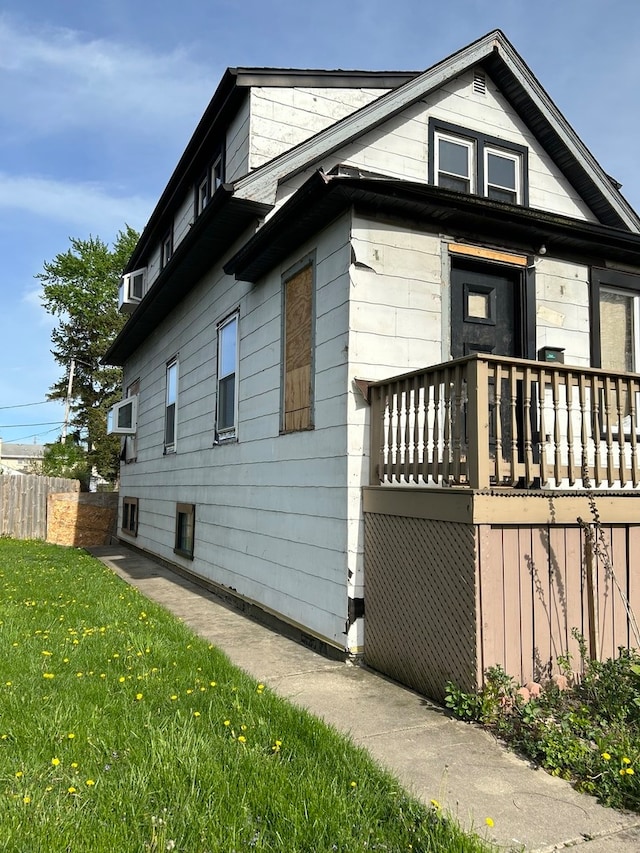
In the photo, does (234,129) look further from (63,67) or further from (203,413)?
(203,413)

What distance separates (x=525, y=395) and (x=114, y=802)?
340 cm

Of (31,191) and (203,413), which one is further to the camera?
(31,191)

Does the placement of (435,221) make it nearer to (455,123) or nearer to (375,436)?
(375,436)

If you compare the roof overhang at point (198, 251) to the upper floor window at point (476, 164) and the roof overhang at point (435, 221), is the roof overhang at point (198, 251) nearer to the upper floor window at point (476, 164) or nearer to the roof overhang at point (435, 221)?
the roof overhang at point (435, 221)

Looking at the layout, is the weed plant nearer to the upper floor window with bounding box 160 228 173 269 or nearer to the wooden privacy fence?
the upper floor window with bounding box 160 228 173 269

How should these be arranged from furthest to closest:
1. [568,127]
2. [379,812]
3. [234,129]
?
[234,129], [568,127], [379,812]

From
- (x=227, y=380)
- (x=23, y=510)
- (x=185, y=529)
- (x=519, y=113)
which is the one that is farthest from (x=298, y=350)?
(x=23, y=510)

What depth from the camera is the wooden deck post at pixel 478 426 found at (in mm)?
4172

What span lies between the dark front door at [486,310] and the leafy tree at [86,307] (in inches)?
1337

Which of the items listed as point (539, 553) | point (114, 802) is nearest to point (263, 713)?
point (114, 802)

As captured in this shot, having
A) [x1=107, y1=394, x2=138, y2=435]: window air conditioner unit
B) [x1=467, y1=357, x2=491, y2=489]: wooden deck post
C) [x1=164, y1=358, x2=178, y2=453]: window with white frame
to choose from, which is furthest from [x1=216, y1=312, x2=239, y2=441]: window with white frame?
[x1=107, y1=394, x2=138, y2=435]: window air conditioner unit

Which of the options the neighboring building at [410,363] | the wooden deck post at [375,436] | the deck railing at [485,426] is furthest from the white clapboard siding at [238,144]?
the deck railing at [485,426]

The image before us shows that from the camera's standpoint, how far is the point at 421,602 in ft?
14.9

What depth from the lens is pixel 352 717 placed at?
3.98 m
